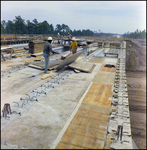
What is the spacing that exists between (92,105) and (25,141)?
7.89 ft

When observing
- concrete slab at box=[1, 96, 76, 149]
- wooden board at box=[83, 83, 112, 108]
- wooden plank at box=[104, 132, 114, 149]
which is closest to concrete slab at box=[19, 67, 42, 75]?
wooden board at box=[83, 83, 112, 108]

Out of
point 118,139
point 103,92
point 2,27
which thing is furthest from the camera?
point 2,27

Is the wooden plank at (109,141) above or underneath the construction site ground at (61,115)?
underneath

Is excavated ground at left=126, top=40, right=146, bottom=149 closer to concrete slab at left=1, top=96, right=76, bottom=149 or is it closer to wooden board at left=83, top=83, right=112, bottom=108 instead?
wooden board at left=83, top=83, right=112, bottom=108

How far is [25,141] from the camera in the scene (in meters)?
3.02

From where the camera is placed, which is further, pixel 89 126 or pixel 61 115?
pixel 61 115

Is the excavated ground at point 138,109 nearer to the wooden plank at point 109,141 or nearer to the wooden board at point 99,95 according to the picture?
the wooden board at point 99,95

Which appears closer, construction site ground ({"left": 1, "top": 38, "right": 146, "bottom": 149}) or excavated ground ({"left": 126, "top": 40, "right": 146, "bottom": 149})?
construction site ground ({"left": 1, "top": 38, "right": 146, "bottom": 149})

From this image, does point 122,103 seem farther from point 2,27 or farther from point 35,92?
point 2,27

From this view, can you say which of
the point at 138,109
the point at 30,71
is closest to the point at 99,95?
the point at 30,71

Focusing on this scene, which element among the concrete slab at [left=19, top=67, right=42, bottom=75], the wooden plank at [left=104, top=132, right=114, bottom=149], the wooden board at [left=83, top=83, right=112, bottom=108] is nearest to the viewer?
the wooden plank at [left=104, top=132, right=114, bottom=149]

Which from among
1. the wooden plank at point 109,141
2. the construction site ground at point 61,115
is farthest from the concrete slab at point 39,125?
the wooden plank at point 109,141

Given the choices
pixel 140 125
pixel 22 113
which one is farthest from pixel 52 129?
pixel 140 125

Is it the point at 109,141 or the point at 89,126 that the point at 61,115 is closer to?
the point at 89,126
